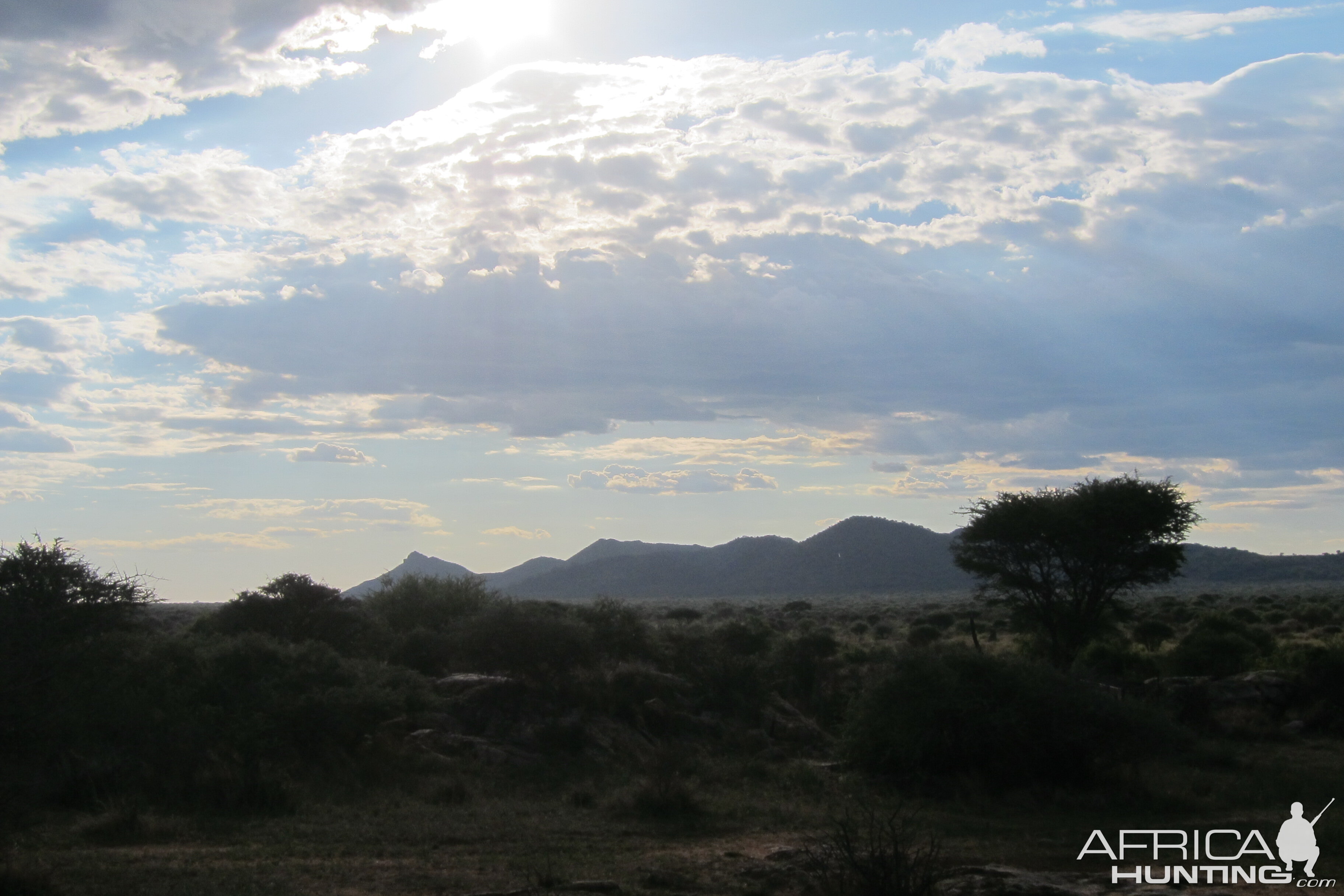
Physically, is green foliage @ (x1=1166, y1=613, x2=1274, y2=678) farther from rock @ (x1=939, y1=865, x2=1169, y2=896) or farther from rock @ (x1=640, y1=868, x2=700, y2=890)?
rock @ (x1=640, y1=868, x2=700, y2=890)

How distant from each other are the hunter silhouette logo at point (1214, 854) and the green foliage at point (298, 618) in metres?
22.1

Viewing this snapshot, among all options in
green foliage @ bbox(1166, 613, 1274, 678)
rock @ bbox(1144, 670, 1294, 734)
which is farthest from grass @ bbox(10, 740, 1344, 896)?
green foliage @ bbox(1166, 613, 1274, 678)

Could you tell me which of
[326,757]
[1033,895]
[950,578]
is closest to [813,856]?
[1033,895]

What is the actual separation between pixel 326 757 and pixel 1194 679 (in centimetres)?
2337

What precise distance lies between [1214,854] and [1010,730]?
5263 mm

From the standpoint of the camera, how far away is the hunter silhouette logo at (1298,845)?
1245 cm

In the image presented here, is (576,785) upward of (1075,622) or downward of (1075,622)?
downward

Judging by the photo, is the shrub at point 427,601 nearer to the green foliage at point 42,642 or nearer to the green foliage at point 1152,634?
Result: the green foliage at point 42,642

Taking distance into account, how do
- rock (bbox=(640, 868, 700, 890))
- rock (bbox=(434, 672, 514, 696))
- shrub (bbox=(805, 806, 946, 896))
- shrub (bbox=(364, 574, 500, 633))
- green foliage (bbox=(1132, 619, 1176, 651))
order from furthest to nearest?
green foliage (bbox=(1132, 619, 1176, 651)), shrub (bbox=(364, 574, 500, 633)), rock (bbox=(434, 672, 514, 696)), rock (bbox=(640, 868, 700, 890)), shrub (bbox=(805, 806, 946, 896))

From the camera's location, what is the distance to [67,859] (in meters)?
12.0

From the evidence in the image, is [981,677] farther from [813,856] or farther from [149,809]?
[149,809]

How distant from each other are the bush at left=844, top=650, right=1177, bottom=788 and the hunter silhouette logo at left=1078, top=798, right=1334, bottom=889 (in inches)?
125

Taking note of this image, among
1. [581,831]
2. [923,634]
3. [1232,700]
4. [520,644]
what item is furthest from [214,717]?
[923,634]

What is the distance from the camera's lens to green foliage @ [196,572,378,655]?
30203 millimetres
